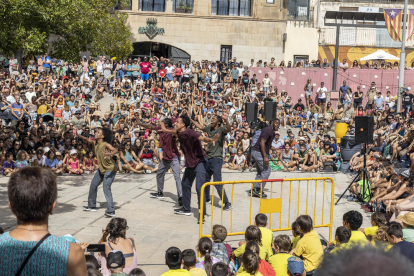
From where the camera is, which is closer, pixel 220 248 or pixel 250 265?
pixel 250 265

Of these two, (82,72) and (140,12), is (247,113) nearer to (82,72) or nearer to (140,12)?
(82,72)

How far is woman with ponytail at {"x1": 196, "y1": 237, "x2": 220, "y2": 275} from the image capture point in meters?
5.29

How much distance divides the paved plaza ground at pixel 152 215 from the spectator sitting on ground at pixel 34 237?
165 inches

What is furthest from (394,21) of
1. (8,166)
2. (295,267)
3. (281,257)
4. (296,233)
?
(295,267)

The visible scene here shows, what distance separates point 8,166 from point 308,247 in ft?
31.6

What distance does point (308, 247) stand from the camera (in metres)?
5.82

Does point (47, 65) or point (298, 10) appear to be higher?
point (298, 10)

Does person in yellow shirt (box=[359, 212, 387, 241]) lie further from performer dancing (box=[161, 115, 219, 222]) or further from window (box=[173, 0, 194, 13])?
window (box=[173, 0, 194, 13])

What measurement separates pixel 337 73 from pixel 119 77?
1246 centimetres

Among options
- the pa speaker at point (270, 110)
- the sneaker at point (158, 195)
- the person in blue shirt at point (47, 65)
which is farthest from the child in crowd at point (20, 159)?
the person in blue shirt at point (47, 65)

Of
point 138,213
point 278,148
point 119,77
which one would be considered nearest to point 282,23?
point 119,77

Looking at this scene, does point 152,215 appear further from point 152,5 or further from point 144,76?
point 152,5

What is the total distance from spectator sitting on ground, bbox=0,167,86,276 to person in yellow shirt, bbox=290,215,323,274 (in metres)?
3.97

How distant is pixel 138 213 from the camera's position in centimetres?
934
